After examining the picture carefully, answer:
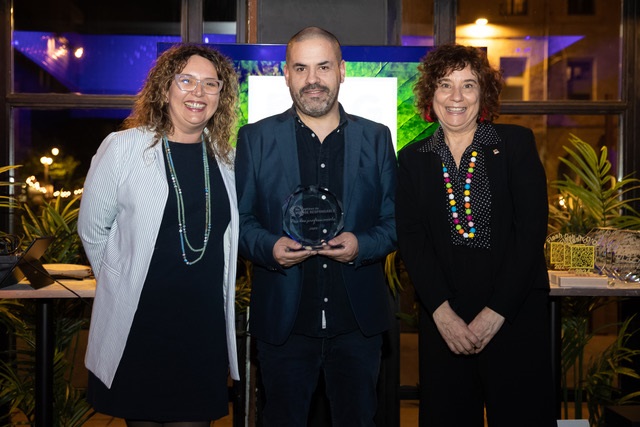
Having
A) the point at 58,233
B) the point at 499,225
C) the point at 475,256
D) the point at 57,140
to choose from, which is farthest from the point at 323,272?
the point at 57,140

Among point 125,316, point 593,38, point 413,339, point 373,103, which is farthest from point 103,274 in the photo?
point 413,339

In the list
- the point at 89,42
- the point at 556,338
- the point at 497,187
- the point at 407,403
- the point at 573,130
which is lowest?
the point at 407,403

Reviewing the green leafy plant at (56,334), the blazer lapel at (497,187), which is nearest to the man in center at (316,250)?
the blazer lapel at (497,187)

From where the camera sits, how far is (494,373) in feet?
8.02

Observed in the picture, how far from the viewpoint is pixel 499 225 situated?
251cm

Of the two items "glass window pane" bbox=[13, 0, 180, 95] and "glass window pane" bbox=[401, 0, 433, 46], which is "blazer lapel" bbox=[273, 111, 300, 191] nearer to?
"glass window pane" bbox=[401, 0, 433, 46]

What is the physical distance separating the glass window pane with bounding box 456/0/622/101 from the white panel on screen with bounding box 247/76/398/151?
119 cm

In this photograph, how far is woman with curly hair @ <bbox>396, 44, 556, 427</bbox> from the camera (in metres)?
2.44

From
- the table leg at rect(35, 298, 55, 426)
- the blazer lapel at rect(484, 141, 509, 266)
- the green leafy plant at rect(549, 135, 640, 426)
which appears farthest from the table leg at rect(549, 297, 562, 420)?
the table leg at rect(35, 298, 55, 426)

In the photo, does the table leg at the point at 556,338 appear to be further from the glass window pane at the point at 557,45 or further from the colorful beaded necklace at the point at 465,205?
the glass window pane at the point at 557,45

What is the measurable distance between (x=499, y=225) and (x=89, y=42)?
3.38 metres

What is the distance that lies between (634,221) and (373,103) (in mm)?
1641

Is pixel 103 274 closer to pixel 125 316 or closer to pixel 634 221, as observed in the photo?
pixel 125 316

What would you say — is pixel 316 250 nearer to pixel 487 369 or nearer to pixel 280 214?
pixel 280 214
